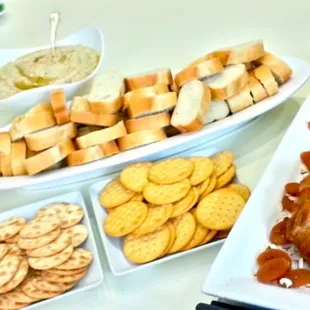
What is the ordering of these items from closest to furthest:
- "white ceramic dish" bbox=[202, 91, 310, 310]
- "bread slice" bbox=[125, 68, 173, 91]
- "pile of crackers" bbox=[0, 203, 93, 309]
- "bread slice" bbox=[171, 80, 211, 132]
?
"white ceramic dish" bbox=[202, 91, 310, 310] < "pile of crackers" bbox=[0, 203, 93, 309] < "bread slice" bbox=[171, 80, 211, 132] < "bread slice" bbox=[125, 68, 173, 91]

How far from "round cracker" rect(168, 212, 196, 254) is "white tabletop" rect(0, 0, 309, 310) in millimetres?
51

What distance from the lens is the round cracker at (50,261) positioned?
992 mm

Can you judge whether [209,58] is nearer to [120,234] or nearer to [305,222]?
[120,234]

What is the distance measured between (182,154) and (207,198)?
0.60 ft

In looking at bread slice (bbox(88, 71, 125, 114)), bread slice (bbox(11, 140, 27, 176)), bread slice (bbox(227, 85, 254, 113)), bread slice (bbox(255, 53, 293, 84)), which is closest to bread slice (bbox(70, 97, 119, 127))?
bread slice (bbox(88, 71, 125, 114))

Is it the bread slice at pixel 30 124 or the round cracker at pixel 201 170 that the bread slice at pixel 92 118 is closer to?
the bread slice at pixel 30 124

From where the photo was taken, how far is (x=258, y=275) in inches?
33.1

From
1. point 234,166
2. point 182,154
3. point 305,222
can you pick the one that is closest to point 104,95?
point 182,154

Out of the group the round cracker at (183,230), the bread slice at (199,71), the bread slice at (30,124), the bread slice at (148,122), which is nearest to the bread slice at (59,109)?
the bread slice at (30,124)

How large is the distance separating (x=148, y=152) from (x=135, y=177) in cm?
8

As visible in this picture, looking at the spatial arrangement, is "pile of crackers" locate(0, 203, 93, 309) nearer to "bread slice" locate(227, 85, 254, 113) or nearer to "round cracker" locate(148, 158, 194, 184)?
"round cracker" locate(148, 158, 194, 184)

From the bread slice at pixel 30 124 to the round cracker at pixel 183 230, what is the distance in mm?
352

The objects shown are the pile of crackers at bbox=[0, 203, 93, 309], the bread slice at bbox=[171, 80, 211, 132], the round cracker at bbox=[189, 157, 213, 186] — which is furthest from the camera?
the bread slice at bbox=[171, 80, 211, 132]

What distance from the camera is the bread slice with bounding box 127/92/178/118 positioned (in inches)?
48.7
